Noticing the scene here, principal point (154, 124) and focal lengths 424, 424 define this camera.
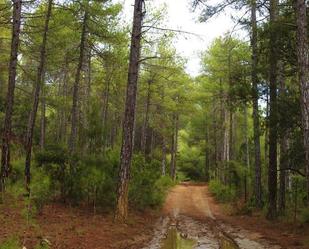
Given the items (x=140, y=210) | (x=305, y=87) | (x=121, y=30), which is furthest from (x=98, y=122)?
(x=121, y=30)

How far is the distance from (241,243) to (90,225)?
395 centimetres

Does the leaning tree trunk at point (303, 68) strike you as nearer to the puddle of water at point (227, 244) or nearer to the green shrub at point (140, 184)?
the puddle of water at point (227, 244)

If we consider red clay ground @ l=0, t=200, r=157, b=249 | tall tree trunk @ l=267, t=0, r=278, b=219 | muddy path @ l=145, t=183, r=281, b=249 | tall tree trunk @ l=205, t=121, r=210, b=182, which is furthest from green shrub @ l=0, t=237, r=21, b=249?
tall tree trunk @ l=205, t=121, r=210, b=182

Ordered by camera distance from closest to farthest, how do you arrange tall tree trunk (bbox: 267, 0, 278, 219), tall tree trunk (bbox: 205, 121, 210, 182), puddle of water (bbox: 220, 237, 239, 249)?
1. puddle of water (bbox: 220, 237, 239, 249)
2. tall tree trunk (bbox: 267, 0, 278, 219)
3. tall tree trunk (bbox: 205, 121, 210, 182)

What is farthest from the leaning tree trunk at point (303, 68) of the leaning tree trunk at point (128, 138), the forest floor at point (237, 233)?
the leaning tree trunk at point (128, 138)

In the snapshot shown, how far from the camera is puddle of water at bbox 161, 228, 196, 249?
1008cm

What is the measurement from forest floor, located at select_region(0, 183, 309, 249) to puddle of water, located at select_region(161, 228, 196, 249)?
105mm

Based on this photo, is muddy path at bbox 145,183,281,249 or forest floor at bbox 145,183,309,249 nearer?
muddy path at bbox 145,183,281,249

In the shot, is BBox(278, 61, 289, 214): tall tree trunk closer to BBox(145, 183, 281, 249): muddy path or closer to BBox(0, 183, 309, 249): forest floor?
BBox(0, 183, 309, 249): forest floor

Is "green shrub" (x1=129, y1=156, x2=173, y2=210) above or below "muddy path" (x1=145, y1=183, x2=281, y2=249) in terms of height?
above

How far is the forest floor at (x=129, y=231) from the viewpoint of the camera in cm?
930

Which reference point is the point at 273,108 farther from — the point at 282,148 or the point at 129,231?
the point at 129,231

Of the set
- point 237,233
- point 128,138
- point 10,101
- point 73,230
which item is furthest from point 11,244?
point 237,233

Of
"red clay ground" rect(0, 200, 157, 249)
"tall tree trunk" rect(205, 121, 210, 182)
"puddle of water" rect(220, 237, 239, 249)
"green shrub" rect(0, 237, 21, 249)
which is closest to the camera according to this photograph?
"green shrub" rect(0, 237, 21, 249)
